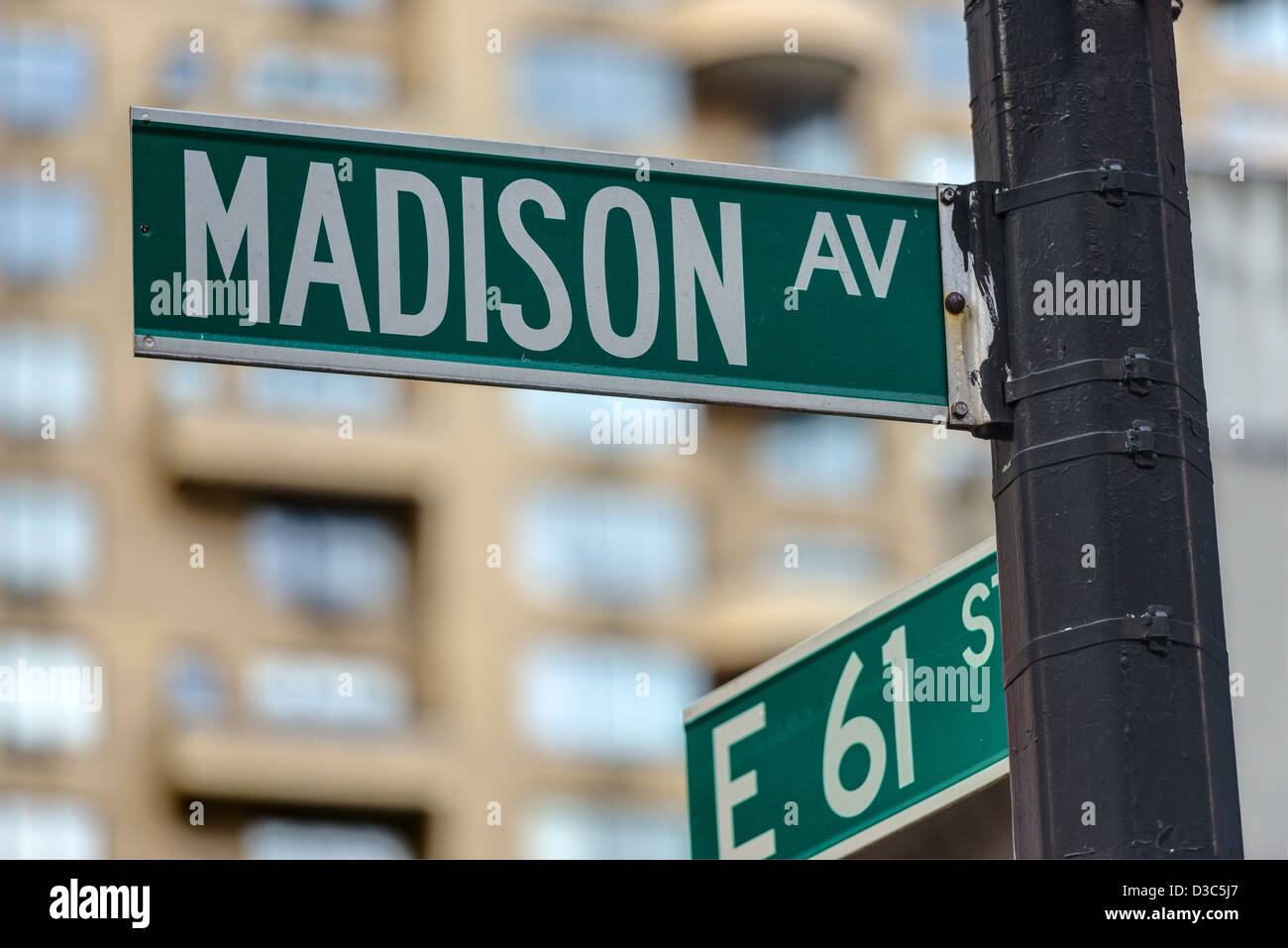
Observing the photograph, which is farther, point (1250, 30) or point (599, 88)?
point (1250, 30)

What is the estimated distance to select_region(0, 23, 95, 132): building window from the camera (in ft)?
98.8

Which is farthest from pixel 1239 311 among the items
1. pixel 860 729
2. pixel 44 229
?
pixel 44 229

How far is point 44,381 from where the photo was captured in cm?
2938

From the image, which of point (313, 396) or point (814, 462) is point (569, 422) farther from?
point (814, 462)

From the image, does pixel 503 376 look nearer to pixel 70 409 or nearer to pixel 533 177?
pixel 533 177

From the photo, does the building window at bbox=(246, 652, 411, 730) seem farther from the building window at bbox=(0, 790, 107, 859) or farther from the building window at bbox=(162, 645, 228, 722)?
the building window at bbox=(0, 790, 107, 859)

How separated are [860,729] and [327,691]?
2479 cm

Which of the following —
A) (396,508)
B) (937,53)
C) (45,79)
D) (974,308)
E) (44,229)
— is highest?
(937,53)

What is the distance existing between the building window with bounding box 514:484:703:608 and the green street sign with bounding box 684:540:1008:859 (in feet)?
80.7

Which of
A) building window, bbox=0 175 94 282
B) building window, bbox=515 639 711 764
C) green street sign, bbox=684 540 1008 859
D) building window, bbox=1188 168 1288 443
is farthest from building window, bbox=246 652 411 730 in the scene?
green street sign, bbox=684 540 1008 859

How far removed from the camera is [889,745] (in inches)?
207

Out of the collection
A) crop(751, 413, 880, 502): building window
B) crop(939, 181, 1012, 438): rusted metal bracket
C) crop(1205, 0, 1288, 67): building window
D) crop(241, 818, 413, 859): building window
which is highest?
crop(1205, 0, 1288, 67): building window
